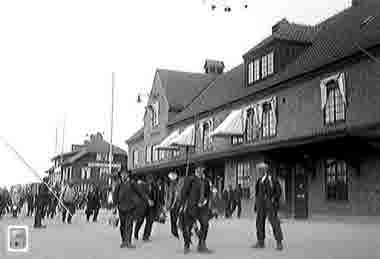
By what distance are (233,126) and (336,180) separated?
32.7 ft

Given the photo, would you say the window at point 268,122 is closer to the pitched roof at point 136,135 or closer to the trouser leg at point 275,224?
the trouser leg at point 275,224

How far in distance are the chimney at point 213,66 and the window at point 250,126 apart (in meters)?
22.2

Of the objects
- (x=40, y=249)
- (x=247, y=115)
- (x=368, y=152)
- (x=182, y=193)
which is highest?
(x=247, y=115)

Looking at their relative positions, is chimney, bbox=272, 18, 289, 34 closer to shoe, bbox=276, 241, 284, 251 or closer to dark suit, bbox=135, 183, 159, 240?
dark suit, bbox=135, 183, 159, 240

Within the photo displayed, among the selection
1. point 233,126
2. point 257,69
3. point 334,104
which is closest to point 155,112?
point 257,69

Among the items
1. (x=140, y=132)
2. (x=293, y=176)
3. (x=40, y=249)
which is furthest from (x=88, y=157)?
(x=40, y=249)

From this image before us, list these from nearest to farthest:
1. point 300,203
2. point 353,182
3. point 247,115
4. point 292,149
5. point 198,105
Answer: point 353,182 < point 292,149 < point 300,203 < point 247,115 < point 198,105

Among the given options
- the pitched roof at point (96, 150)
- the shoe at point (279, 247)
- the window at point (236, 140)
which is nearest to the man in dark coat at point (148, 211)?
the shoe at point (279, 247)

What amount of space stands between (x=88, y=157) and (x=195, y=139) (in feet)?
182

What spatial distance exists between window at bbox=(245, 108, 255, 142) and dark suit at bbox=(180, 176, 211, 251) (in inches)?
758

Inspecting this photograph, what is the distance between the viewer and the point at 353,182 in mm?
21031

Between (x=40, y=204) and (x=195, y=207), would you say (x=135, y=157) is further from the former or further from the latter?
(x=195, y=207)

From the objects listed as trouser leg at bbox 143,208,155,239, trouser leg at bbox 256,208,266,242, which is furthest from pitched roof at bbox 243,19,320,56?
trouser leg at bbox 256,208,266,242

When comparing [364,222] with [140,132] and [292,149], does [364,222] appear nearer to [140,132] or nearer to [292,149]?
[292,149]
